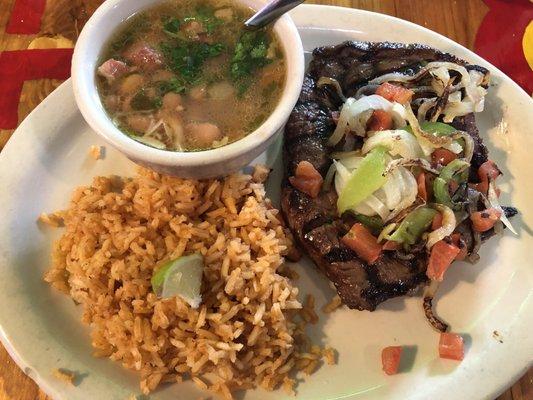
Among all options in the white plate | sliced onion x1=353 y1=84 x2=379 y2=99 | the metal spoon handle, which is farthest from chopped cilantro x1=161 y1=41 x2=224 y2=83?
sliced onion x1=353 y1=84 x2=379 y2=99

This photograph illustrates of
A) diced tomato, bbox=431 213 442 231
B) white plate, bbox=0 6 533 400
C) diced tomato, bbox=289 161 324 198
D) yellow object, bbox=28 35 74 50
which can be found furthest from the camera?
yellow object, bbox=28 35 74 50

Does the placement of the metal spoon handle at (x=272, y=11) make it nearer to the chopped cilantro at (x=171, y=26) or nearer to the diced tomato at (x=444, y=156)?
the chopped cilantro at (x=171, y=26)

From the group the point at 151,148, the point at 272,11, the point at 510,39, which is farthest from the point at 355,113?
the point at 510,39

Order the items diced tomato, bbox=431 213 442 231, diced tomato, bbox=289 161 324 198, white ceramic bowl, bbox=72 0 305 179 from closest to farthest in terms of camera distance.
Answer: white ceramic bowl, bbox=72 0 305 179, diced tomato, bbox=431 213 442 231, diced tomato, bbox=289 161 324 198

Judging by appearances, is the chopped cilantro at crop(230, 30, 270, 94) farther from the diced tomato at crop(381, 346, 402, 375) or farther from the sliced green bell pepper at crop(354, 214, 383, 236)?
the diced tomato at crop(381, 346, 402, 375)

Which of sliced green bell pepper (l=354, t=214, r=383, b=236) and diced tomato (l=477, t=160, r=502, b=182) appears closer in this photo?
sliced green bell pepper (l=354, t=214, r=383, b=236)

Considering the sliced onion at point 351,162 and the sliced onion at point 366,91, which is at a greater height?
the sliced onion at point 366,91

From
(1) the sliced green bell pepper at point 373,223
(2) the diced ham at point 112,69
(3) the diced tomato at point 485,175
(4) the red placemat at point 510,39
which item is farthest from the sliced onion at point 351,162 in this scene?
(4) the red placemat at point 510,39
